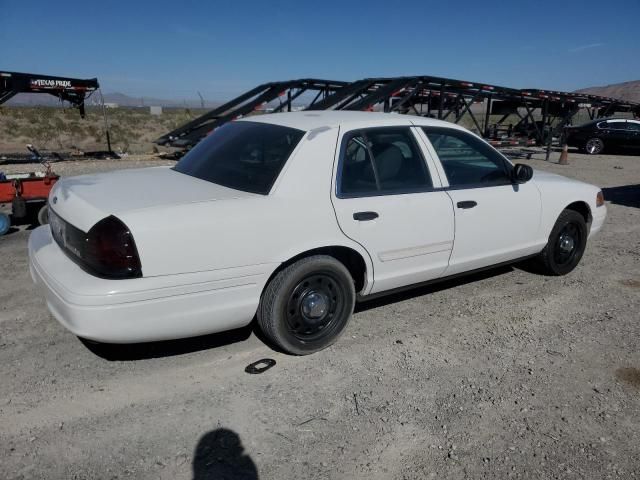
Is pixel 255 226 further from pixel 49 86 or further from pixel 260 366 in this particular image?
pixel 49 86

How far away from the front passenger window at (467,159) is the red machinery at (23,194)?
15.9ft

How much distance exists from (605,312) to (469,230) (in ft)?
4.76

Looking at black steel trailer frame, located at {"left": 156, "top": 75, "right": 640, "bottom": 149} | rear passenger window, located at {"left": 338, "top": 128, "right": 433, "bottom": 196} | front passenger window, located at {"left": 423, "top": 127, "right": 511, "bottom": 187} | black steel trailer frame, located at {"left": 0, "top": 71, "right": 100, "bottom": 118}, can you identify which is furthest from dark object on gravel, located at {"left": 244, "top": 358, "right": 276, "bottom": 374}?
black steel trailer frame, located at {"left": 0, "top": 71, "right": 100, "bottom": 118}

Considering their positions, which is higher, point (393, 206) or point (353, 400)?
point (393, 206)

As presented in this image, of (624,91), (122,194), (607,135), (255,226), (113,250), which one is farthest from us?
(624,91)

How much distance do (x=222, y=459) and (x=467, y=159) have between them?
300 cm

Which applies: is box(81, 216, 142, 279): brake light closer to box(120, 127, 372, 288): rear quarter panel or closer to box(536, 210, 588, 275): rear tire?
box(120, 127, 372, 288): rear quarter panel

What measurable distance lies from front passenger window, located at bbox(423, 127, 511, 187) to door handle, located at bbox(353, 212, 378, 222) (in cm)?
84

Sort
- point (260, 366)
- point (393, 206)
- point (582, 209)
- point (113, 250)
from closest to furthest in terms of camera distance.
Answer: point (113, 250), point (260, 366), point (393, 206), point (582, 209)

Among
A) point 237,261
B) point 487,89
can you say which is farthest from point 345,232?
point 487,89

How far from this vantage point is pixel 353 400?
2945mm

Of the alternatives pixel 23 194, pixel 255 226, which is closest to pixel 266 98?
pixel 23 194

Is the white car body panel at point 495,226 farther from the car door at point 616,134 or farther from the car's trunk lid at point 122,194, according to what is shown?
the car door at point 616,134

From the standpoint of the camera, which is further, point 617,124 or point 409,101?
point 617,124
